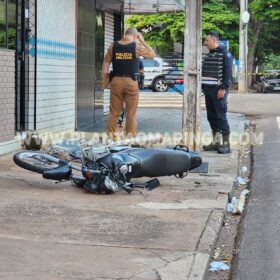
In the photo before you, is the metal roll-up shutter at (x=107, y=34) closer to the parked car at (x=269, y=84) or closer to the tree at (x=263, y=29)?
the parked car at (x=269, y=84)

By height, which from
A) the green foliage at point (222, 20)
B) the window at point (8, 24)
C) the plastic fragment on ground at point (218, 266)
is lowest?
the plastic fragment on ground at point (218, 266)

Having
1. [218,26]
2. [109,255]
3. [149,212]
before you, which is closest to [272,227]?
[149,212]

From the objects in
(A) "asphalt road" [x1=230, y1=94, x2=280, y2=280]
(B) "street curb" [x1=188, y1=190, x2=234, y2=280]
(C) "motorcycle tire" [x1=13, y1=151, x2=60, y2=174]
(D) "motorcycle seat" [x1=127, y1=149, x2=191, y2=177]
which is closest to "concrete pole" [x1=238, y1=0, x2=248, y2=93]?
(A) "asphalt road" [x1=230, y1=94, x2=280, y2=280]

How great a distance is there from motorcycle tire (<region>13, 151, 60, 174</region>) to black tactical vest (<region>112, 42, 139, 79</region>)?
319cm

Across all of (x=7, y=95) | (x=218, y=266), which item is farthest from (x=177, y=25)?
(x=218, y=266)

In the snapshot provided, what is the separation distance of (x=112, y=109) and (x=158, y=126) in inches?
195

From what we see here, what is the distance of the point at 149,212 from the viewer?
22.4ft

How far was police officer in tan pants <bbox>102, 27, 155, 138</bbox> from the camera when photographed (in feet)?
→ 34.5

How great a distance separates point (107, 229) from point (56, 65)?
22.8ft

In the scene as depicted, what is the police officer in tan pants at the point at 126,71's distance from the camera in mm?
10508

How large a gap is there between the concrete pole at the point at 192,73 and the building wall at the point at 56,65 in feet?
8.41

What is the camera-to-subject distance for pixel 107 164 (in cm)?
746

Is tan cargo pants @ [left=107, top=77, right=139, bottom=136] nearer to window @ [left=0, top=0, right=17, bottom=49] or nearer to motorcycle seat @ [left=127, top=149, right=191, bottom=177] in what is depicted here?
window @ [left=0, top=0, right=17, bottom=49]

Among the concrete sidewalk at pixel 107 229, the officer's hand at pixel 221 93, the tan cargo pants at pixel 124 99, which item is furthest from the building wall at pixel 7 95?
the officer's hand at pixel 221 93
